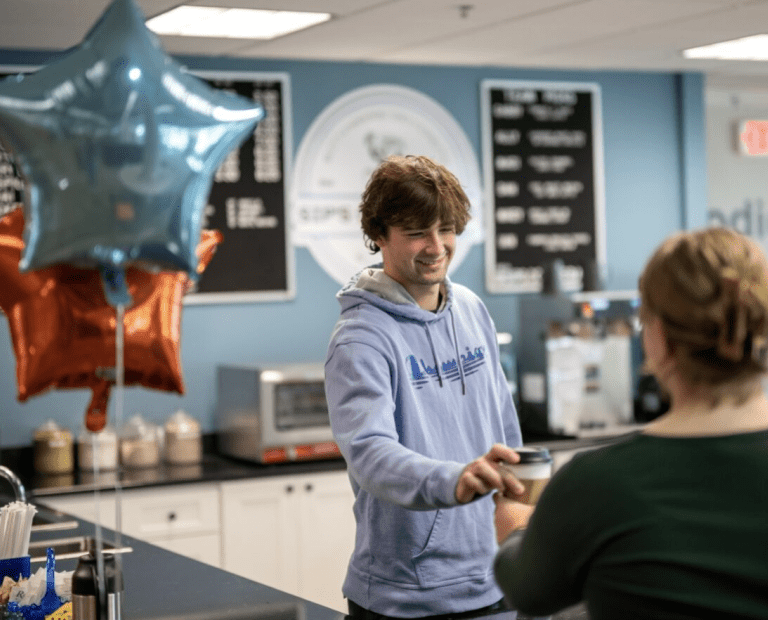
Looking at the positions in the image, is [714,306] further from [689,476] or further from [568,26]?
[568,26]

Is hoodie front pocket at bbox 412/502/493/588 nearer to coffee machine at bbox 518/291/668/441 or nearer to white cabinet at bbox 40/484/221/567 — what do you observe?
white cabinet at bbox 40/484/221/567

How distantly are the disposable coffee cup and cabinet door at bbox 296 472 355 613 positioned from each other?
2.82 meters

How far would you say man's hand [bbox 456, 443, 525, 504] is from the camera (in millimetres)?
1692

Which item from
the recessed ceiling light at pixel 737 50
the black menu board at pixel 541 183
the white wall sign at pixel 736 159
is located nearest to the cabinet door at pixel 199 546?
the black menu board at pixel 541 183

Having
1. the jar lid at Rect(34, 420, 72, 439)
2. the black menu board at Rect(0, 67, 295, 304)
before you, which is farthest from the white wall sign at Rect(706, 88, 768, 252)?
the jar lid at Rect(34, 420, 72, 439)

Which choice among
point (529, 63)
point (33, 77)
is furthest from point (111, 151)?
point (529, 63)

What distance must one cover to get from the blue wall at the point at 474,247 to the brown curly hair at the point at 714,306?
11.7 ft

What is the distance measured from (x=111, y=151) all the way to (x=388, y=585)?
1015 mm

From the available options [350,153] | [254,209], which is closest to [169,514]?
[254,209]

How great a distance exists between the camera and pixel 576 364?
5.05 meters

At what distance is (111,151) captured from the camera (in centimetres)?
160

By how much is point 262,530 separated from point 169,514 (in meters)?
0.36

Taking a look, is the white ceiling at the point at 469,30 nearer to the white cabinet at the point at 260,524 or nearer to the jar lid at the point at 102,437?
the jar lid at the point at 102,437

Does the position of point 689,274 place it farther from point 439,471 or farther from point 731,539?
point 439,471
